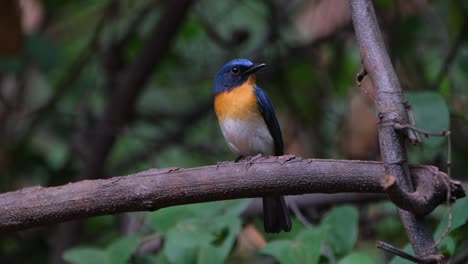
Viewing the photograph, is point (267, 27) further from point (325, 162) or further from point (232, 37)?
point (325, 162)

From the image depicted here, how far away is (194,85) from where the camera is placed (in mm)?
6254

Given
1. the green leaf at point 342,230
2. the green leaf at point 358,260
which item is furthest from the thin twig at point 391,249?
the green leaf at point 342,230

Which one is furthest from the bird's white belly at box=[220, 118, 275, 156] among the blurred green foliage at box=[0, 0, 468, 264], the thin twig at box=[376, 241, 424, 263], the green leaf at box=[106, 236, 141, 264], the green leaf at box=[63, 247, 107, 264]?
the thin twig at box=[376, 241, 424, 263]

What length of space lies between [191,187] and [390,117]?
66 cm

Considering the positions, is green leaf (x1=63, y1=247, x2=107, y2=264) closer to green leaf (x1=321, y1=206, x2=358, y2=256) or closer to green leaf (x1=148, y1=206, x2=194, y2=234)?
green leaf (x1=148, y1=206, x2=194, y2=234)

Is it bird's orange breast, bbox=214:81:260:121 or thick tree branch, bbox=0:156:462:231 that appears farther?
bird's orange breast, bbox=214:81:260:121

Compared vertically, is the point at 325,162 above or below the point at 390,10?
below

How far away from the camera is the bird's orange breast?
14.6 feet

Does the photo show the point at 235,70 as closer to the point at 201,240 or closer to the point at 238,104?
the point at 238,104

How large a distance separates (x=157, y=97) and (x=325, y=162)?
4.16 m

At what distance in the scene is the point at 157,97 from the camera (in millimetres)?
6570

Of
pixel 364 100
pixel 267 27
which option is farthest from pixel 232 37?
pixel 364 100

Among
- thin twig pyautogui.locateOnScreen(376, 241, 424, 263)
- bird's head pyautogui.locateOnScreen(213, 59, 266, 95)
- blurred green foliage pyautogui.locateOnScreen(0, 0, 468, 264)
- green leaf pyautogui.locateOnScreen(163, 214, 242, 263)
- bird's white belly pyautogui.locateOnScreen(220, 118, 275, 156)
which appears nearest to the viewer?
thin twig pyautogui.locateOnScreen(376, 241, 424, 263)

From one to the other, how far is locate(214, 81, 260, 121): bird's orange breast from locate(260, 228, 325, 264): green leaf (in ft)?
4.27
